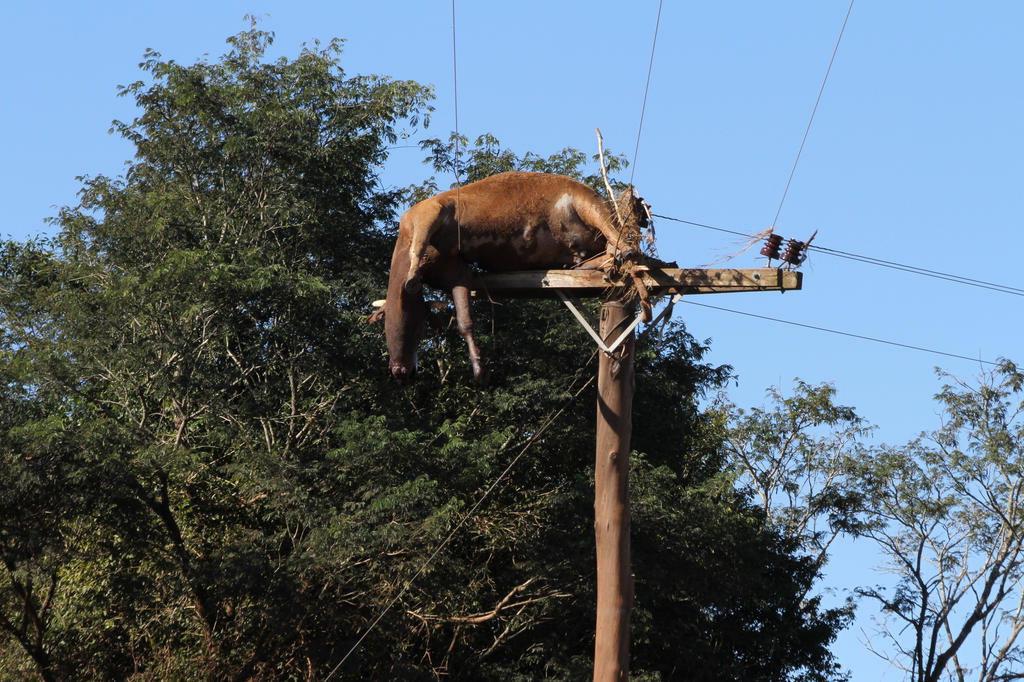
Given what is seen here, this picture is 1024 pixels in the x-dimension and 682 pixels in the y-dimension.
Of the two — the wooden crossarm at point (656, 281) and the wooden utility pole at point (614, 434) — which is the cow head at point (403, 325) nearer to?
the wooden crossarm at point (656, 281)

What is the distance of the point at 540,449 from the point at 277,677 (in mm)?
4348

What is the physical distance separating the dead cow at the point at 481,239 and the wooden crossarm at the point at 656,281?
4.1 inches

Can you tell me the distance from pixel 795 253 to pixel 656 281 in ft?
2.96

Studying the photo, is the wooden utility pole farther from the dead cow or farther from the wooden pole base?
the dead cow

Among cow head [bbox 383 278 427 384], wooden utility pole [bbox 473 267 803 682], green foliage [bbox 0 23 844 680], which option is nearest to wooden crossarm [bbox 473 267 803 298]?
wooden utility pole [bbox 473 267 803 682]

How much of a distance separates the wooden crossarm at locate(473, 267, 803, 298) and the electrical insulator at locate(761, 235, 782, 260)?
0.12 m

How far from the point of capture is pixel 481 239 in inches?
445

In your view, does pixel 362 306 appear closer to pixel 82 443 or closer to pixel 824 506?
pixel 82 443

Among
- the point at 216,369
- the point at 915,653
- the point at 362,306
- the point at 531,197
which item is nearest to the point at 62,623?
the point at 216,369

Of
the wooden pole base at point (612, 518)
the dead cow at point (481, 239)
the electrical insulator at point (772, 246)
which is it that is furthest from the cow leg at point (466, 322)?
the electrical insulator at point (772, 246)

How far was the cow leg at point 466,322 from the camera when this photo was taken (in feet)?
37.0

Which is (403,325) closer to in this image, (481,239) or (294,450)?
(481,239)

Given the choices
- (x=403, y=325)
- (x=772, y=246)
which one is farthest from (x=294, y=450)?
(x=772, y=246)

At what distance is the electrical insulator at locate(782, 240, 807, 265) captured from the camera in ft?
35.7
